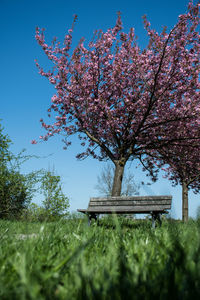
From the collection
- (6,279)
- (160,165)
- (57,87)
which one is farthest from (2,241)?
(160,165)

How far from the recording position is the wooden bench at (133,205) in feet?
22.2

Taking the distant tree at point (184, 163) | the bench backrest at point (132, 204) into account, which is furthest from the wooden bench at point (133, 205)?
the distant tree at point (184, 163)

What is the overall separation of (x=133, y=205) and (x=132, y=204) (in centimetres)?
4

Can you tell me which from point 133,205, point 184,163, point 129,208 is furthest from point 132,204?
point 184,163

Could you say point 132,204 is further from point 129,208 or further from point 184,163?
point 184,163

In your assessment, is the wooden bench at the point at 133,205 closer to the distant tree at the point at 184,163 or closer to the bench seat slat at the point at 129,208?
the bench seat slat at the point at 129,208

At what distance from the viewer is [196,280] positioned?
3.78 feet

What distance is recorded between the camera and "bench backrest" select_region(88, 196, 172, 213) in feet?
22.4

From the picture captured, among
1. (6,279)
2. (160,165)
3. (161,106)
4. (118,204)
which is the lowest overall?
(6,279)

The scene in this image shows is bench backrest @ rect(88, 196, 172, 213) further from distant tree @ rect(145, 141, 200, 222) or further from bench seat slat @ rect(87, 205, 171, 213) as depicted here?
distant tree @ rect(145, 141, 200, 222)

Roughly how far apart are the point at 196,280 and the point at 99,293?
0.45 metres

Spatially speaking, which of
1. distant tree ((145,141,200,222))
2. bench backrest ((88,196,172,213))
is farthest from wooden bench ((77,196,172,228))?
distant tree ((145,141,200,222))

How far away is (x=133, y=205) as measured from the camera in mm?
7172

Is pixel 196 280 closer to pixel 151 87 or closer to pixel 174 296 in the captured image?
pixel 174 296
